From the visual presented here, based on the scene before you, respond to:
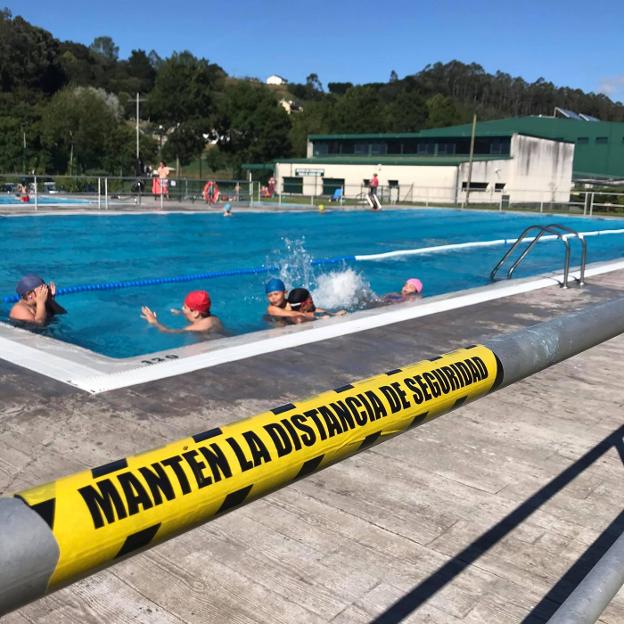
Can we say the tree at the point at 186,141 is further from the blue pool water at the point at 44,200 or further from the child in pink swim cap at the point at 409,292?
the child in pink swim cap at the point at 409,292

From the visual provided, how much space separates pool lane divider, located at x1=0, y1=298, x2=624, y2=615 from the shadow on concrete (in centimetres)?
120

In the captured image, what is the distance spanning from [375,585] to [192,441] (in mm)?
1739

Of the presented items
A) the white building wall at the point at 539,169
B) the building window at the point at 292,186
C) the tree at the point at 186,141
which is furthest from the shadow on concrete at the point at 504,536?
the tree at the point at 186,141

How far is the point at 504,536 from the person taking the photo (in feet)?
9.88

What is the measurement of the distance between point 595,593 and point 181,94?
8331 cm

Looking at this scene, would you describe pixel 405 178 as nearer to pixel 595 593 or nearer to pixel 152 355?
pixel 152 355

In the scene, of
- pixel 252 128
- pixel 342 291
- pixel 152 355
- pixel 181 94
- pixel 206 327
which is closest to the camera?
pixel 152 355

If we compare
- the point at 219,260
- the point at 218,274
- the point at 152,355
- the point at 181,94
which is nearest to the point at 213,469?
the point at 152,355

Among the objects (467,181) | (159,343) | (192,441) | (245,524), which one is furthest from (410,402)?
(467,181)

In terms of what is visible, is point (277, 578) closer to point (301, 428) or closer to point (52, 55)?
point (301, 428)

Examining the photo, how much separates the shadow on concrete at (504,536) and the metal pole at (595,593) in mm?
1213

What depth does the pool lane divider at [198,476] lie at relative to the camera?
93cm

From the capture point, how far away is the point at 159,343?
994 centimetres

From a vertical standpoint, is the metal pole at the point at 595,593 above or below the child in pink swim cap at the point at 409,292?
above
